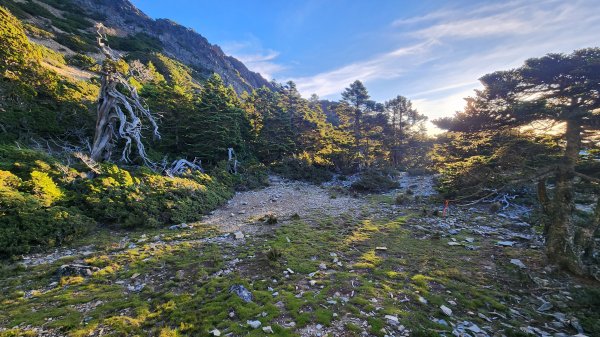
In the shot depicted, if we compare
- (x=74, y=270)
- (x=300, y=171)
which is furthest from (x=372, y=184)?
(x=74, y=270)

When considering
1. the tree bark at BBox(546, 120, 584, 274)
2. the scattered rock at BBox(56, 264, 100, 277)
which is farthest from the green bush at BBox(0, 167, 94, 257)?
the tree bark at BBox(546, 120, 584, 274)

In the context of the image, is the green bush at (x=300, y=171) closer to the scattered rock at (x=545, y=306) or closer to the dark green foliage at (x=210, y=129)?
the dark green foliage at (x=210, y=129)

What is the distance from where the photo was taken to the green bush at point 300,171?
2872 centimetres

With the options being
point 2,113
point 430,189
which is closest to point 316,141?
point 430,189

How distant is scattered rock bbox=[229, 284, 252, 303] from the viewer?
619cm

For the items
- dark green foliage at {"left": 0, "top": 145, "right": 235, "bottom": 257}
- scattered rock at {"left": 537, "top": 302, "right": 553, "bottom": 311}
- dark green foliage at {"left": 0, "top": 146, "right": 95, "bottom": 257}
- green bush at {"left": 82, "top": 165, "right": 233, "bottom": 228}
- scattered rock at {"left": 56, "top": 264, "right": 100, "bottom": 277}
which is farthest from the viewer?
green bush at {"left": 82, "top": 165, "right": 233, "bottom": 228}

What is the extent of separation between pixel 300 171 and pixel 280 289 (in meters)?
22.7

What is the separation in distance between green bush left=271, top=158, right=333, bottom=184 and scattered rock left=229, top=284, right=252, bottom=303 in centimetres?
2171

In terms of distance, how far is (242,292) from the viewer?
21.0 feet

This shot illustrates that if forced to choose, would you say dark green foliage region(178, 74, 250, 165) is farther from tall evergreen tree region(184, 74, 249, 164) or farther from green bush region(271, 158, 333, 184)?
green bush region(271, 158, 333, 184)

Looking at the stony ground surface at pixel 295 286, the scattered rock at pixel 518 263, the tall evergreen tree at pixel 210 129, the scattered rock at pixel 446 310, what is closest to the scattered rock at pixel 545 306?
the stony ground surface at pixel 295 286

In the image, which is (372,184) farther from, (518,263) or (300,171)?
(518,263)

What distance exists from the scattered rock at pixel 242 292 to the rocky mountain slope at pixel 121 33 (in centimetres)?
3650

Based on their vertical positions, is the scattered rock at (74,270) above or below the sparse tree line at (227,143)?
below
